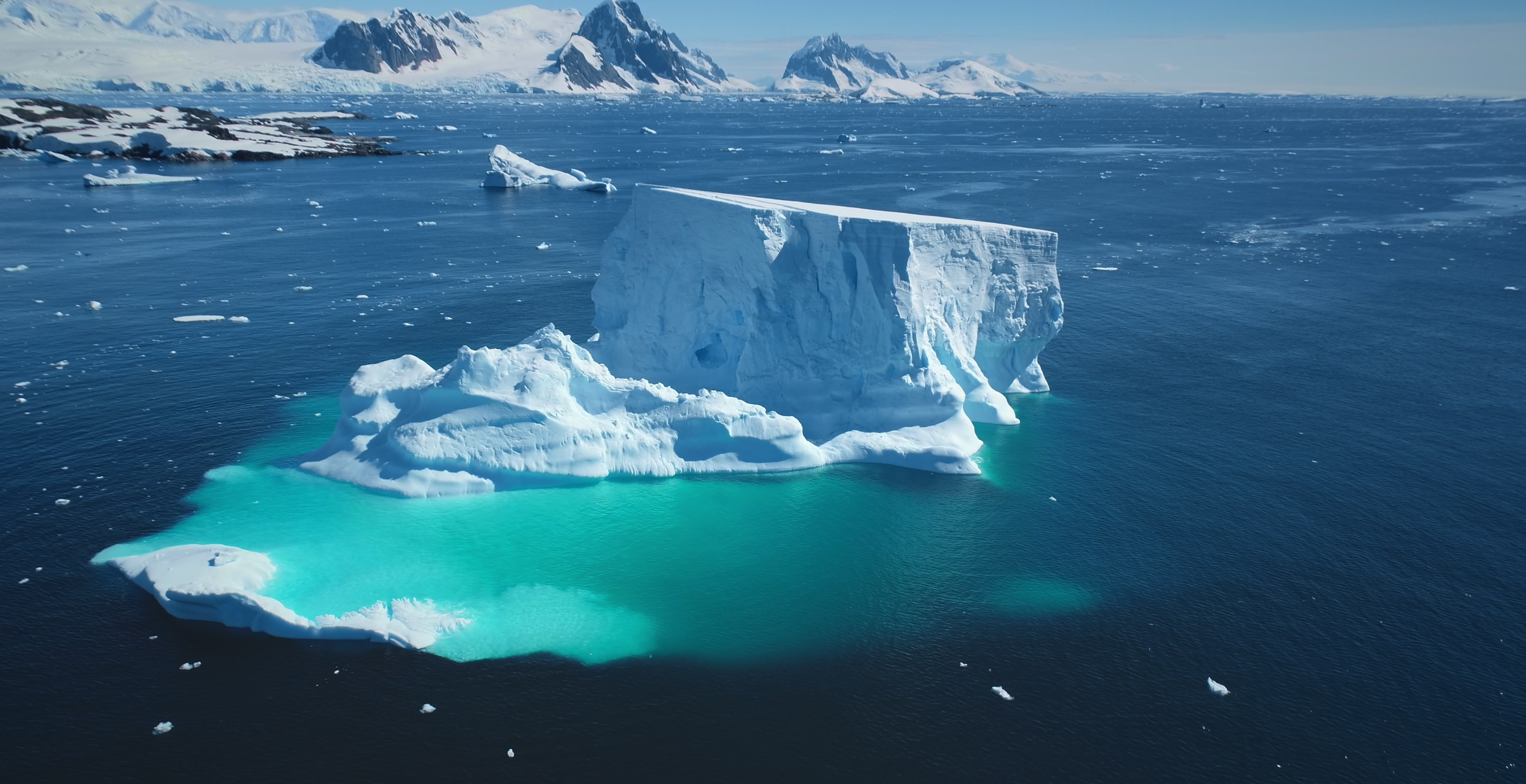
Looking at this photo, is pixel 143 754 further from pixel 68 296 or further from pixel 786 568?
pixel 68 296

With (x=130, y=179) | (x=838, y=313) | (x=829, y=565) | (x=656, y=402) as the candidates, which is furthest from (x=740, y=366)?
(x=130, y=179)

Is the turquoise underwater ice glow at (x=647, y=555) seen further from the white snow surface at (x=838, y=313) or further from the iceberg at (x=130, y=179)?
the iceberg at (x=130, y=179)

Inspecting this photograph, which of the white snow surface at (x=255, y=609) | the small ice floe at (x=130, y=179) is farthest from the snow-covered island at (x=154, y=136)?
the white snow surface at (x=255, y=609)

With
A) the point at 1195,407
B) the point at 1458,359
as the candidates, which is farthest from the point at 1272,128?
the point at 1195,407

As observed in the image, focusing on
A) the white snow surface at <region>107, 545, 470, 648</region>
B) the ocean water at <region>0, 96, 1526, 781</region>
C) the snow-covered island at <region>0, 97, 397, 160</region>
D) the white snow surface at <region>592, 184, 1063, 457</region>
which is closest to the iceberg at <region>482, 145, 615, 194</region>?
the snow-covered island at <region>0, 97, 397, 160</region>

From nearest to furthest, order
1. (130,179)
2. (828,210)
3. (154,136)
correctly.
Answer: (828,210) → (130,179) → (154,136)

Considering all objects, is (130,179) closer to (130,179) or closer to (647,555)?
(130,179)

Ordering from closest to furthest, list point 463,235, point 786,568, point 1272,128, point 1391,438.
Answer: point 786,568, point 1391,438, point 463,235, point 1272,128

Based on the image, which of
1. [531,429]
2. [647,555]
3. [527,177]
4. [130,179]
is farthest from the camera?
[527,177]
